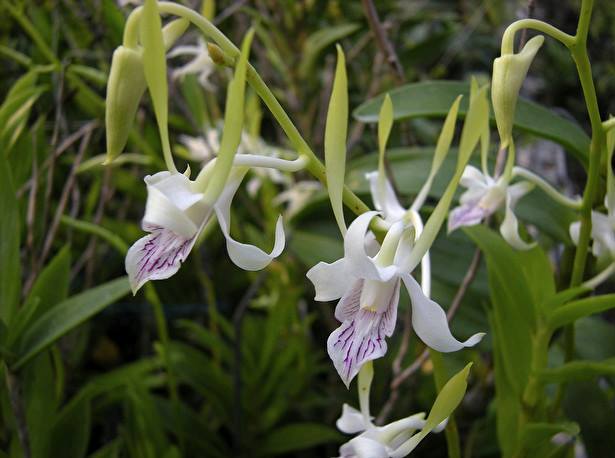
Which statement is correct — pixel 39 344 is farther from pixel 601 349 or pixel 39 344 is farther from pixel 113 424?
pixel 601 349

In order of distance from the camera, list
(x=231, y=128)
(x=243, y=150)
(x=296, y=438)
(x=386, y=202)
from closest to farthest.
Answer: (x=231, y=128) < (x=386, y=202) < (x=296, y=438) < (x=243, y=150)

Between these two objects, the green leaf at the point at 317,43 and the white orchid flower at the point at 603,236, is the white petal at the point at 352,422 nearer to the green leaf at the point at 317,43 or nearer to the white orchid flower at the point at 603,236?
the white orchid flower at the point at 603,236

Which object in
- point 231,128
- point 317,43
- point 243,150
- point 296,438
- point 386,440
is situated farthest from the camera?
point 317,43

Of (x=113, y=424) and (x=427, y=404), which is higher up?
(x=113, y=424)

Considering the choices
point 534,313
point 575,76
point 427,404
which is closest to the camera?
point 534,313

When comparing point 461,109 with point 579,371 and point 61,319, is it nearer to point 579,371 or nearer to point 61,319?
point 579,371

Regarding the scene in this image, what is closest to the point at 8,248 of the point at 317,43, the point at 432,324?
the point at 432,324

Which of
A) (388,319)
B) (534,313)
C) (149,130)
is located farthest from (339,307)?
(149,130)
